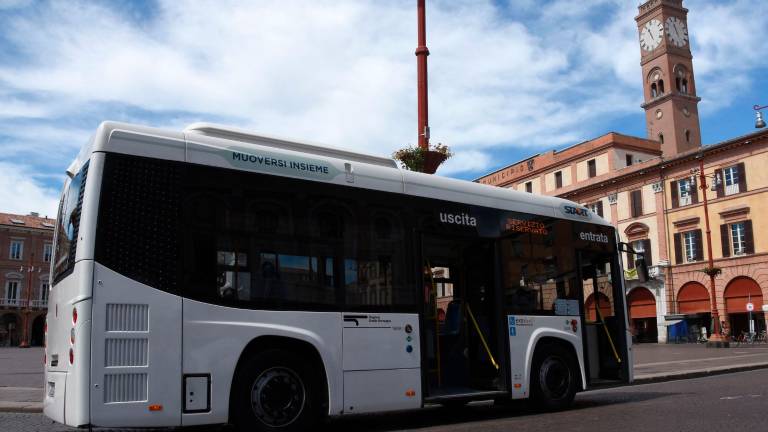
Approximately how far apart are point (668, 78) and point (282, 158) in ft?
230

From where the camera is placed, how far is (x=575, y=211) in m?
10.8

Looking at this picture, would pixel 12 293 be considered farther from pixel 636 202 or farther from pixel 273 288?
pixel 273 288

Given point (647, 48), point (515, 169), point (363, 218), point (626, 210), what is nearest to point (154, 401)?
point (363, 218)

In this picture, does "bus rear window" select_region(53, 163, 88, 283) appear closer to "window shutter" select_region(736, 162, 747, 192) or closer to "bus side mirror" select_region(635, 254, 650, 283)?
"bus side mirror" select_region(635, 254, 650, 283)

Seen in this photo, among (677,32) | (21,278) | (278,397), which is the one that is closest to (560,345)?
(278,397)

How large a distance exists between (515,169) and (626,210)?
1511cm

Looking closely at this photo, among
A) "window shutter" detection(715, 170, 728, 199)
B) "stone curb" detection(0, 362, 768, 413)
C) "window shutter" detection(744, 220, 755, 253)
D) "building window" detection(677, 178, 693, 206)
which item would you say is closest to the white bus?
"stone curb" detection(0, 362, 768, 413)

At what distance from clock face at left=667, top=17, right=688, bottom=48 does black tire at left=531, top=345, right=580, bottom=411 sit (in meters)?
69.2

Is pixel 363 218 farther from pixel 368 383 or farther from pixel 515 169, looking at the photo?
pixel 515 169

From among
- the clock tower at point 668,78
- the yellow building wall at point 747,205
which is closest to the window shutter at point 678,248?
the yellow building wall at point 747,205

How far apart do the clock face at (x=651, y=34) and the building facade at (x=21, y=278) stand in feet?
217

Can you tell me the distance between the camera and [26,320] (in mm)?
76312

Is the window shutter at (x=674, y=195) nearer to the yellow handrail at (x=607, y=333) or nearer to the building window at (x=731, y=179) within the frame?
the building window at (x=731, y=179)

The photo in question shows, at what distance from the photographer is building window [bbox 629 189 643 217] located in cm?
5112
